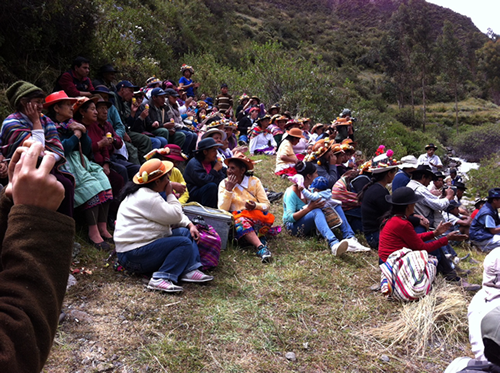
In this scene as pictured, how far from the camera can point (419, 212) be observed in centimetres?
619

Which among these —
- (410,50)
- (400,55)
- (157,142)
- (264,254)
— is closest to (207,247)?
(264,254)

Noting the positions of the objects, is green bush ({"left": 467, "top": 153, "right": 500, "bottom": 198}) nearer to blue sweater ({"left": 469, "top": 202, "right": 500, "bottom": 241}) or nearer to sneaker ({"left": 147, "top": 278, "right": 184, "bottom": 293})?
blue sweater ({"left": 469, "top": 202, "right": 500, "bottom": 241})

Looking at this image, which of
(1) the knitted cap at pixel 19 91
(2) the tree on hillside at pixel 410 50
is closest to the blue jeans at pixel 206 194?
(1) the knitted cap at pixel 19 91

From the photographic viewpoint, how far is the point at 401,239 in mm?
4664

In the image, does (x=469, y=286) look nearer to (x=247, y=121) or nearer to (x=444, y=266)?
(x=444, y=266)

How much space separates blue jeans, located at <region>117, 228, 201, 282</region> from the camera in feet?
13.4

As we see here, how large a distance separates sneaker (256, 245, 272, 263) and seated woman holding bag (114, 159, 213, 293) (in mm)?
1119

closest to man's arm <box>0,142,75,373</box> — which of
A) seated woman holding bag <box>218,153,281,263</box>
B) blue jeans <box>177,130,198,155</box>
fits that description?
seated woman holding bag <box>218,153,281,263</box>

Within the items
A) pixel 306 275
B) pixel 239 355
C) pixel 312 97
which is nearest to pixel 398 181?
A: pixel 306 275

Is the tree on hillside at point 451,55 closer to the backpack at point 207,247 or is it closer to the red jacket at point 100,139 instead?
the red jacket at point 100,139

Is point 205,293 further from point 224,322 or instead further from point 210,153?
point 210,153

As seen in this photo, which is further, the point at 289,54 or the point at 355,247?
the point at 289,54

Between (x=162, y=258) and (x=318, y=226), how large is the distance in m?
2.49

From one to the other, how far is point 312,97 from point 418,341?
1373 centimetres
